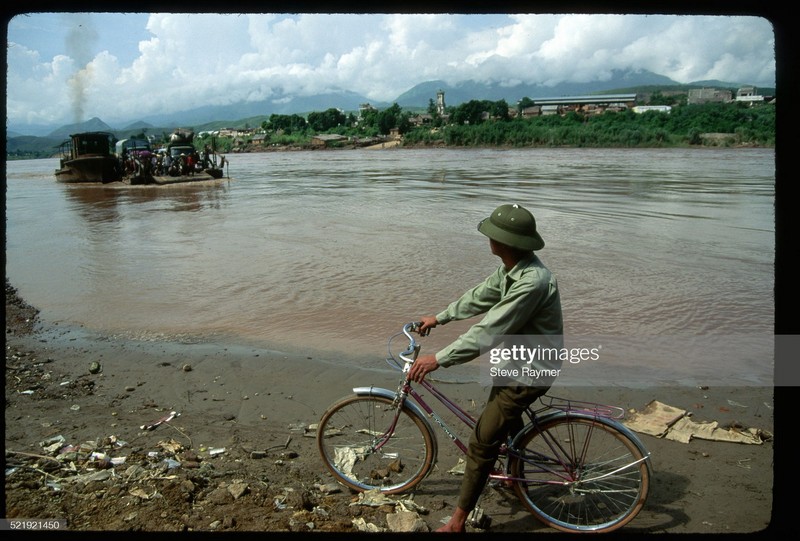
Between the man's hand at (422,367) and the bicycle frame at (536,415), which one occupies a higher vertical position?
the man's hand at (422,367)

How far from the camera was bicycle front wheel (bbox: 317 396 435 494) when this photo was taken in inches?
139

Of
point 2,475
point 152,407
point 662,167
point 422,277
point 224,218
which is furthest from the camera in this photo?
point 662,167

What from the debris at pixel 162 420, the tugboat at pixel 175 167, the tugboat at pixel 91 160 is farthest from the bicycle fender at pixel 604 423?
the tugboat at pixel 91 160

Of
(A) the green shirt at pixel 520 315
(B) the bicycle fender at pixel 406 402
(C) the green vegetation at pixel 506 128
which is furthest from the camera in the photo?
(C) the green vegetation at pixel 506 128

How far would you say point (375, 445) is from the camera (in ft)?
12.1

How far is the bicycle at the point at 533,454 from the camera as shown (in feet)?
10.5

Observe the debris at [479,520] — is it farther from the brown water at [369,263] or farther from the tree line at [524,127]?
the tree line at [524,127]

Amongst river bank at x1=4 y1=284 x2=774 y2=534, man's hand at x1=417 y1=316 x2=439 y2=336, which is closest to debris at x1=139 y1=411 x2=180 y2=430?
river bank at x1=4 y1=284 x2=774 y2=534

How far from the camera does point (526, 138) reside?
62.2 meters

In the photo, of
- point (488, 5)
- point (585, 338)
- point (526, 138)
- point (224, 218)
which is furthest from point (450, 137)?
point (488, 5)

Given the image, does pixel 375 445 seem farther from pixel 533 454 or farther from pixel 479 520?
pixel 533 454

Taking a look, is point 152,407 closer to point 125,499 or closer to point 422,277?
point 125,499

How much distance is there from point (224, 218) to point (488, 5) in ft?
55.1

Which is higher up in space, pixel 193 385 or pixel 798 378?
pixel 798 378
